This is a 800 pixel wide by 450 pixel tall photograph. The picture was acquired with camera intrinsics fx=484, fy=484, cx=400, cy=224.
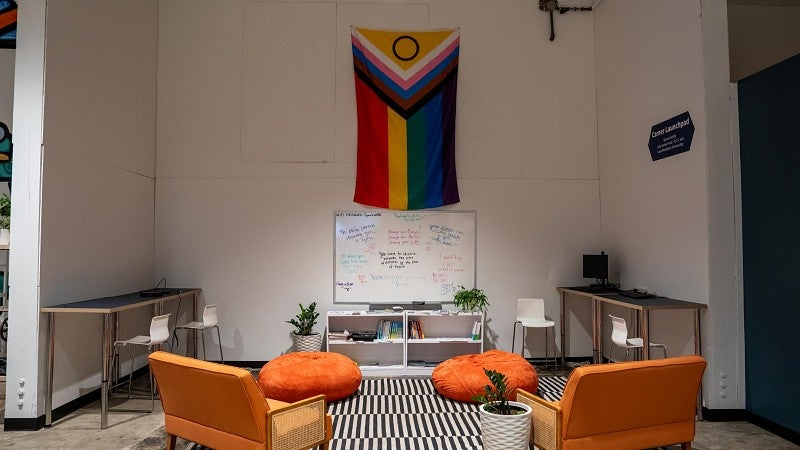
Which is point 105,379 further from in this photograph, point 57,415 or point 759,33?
point 759,33

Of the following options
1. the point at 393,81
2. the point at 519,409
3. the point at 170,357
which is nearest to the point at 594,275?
the point at 519,409

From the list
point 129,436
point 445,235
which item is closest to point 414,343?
point 445,235

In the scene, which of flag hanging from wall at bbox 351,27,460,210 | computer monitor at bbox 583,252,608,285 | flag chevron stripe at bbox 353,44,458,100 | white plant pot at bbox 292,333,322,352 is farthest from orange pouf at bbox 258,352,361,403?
flag chevron stripe at bbox 353,44,458,100

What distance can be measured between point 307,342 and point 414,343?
1343 millimetres

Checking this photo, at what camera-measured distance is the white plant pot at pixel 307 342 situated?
5883 mm

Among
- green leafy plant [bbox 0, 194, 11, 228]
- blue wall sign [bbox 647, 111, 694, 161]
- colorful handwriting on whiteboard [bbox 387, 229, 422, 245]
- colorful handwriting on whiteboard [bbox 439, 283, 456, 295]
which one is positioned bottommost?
colorful handwriting on whiteboard [bbox 439, 283, 456, 295]

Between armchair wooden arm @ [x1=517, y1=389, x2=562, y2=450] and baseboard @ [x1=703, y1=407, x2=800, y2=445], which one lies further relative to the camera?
baseboard @ [x1=703, y1=407, x2=800, y2=445]

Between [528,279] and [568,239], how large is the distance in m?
0.77

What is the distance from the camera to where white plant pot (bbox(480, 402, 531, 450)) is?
307 cm

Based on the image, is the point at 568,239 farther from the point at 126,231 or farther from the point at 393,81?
the point at 126,231

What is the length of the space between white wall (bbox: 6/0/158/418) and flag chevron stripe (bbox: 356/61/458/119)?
282 centimetres

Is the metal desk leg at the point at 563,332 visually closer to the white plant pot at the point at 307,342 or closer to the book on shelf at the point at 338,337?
the book on shelf at the point at 338,337

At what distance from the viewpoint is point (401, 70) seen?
21.5 ft

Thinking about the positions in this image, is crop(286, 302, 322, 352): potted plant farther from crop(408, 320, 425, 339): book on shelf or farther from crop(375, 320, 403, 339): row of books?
crop(408, 320, 425, 339): book on shelf
